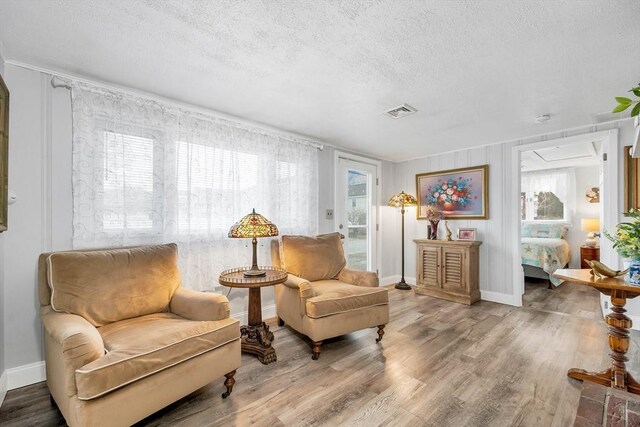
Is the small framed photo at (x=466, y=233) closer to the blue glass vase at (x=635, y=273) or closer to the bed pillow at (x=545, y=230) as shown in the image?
the blue glass vase at (x=635, y=273)

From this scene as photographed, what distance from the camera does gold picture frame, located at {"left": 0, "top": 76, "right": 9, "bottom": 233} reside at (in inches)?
65.9

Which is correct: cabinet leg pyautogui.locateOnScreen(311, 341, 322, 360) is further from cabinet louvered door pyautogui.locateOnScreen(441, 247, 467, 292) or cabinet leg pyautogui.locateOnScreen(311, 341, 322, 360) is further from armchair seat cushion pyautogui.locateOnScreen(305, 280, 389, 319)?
cabinet louvered door pyautogui.locateOnScreen(441, 247, 467, 292)

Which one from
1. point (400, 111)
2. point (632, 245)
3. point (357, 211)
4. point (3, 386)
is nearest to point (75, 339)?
point (3, 386)

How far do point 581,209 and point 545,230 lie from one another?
1.07 metres

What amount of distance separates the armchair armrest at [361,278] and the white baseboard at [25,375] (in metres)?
2.46

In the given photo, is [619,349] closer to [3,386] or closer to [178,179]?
[178,179]

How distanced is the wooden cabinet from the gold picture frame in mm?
4300

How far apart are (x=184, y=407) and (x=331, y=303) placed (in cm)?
118

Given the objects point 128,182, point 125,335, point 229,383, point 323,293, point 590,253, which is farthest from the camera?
point 590,253

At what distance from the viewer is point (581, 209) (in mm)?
6008

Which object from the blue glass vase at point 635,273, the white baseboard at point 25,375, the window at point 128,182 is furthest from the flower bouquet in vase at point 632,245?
the white baseboard at point 25,375

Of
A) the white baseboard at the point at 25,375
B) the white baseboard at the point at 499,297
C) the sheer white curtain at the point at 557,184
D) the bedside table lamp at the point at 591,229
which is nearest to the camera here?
the white baseboard at the point at 25,375

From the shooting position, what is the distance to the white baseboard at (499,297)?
3695mm

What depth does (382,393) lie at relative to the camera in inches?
72.9
